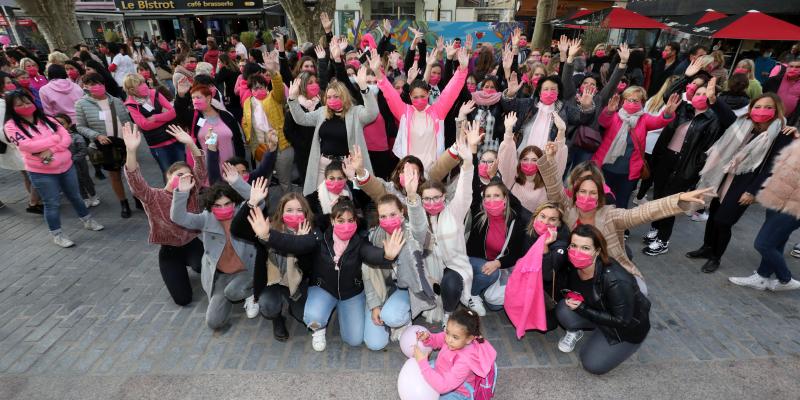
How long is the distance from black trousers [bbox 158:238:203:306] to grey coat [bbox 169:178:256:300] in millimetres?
399

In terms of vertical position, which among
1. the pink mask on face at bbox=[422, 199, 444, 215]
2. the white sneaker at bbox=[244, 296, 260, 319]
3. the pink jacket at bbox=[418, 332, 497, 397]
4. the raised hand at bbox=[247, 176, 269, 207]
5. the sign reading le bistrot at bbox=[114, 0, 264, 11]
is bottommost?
the white sneaker at bbox=[244, 296, 260, 319]

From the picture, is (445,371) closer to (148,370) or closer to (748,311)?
(148,370)

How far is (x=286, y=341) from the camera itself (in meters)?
3.85

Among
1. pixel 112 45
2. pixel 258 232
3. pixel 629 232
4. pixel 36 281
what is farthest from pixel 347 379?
pixel 112 45

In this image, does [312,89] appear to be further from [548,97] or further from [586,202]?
[586,202]

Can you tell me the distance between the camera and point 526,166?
4422mm

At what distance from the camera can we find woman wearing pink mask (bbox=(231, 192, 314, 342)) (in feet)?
11.9

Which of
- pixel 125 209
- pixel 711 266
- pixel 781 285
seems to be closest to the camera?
pixel 781 285

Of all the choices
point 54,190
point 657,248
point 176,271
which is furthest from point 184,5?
point 657,248

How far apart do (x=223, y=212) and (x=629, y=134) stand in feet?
15.7

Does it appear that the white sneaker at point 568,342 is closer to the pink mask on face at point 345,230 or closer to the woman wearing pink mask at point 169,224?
the pink mask on face at point 345,230

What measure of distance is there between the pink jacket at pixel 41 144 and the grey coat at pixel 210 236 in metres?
2.58

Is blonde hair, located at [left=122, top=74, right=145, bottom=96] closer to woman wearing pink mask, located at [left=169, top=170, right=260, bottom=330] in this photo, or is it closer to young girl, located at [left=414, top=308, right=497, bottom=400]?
woman wearing pink mask, located at [left=169, top=170, right=260, bottom=330]

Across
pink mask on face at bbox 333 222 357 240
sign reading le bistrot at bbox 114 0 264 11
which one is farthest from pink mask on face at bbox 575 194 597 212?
sign reading le bistrot at bbox 114 0 264 11
